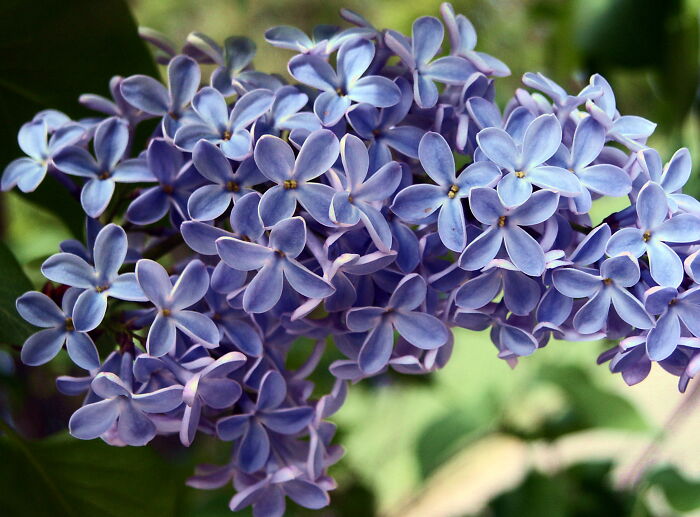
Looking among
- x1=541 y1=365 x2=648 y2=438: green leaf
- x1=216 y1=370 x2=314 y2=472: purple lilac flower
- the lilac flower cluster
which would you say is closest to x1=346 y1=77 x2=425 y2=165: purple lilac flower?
the lilac flower cluster

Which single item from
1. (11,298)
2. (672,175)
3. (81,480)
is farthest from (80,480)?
(672,175)

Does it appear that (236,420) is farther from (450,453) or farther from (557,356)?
(557,356)

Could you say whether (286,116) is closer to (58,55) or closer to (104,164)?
(104,164)

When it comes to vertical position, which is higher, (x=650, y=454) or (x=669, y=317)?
(x=669, y=317)

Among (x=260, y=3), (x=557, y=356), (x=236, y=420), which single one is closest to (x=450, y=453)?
(x=557, y=356)

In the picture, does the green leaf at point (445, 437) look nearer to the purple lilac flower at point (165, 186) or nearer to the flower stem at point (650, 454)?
the flower stem at point (650, 454)

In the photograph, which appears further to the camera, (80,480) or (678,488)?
(678,488)

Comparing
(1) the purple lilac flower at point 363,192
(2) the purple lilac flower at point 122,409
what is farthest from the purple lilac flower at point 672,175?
(2) the purple lilac flower at point 122,409
